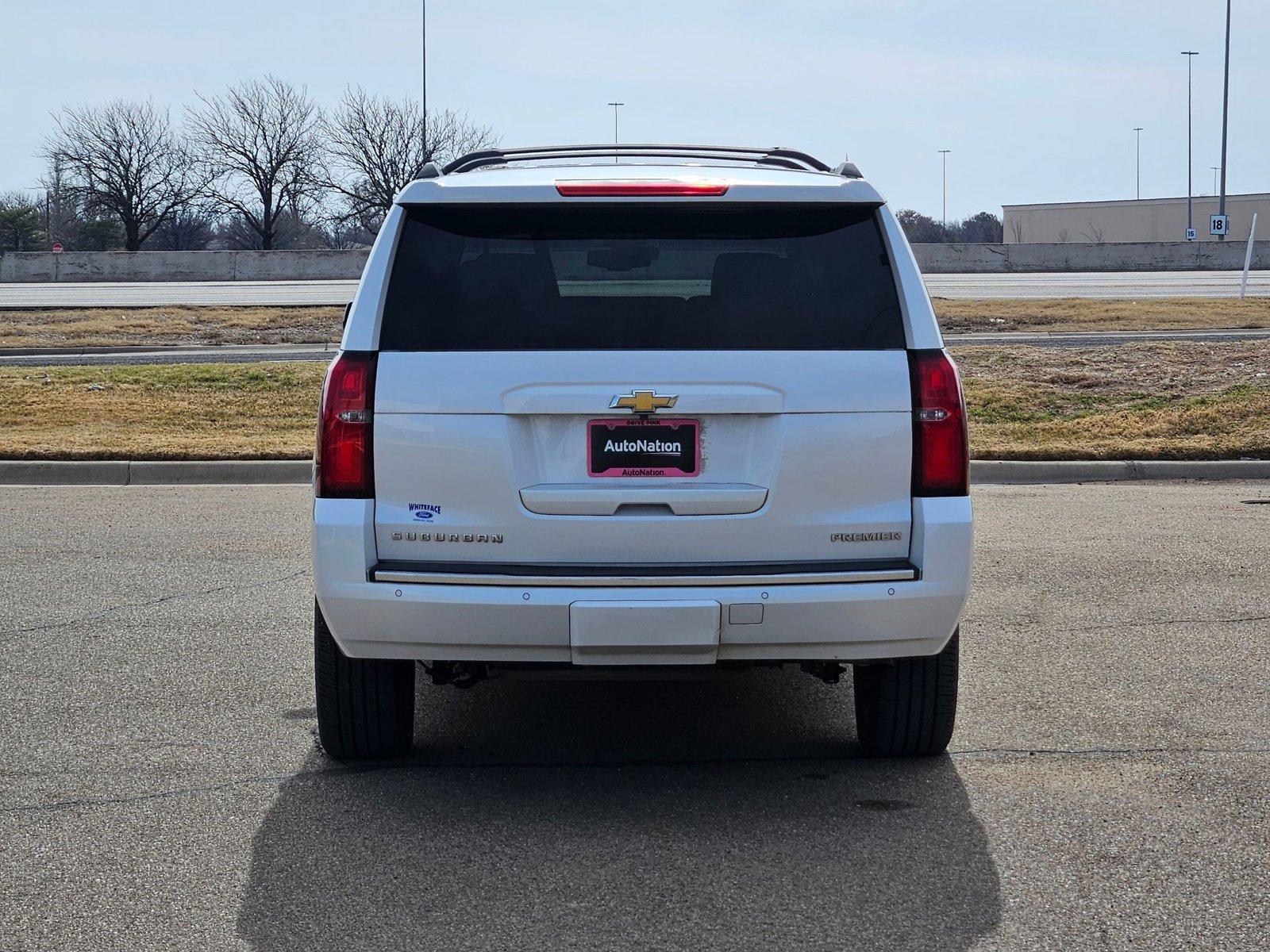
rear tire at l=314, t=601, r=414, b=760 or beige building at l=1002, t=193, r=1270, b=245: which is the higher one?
beige building at l=1002, t=193, r=1270, b=245

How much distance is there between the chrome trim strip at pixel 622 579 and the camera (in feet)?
13.1

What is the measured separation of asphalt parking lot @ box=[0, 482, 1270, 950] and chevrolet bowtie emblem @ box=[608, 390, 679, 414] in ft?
4.04

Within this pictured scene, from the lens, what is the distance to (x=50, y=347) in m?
20.8

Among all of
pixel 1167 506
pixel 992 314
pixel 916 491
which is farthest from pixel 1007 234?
pixel 916 491

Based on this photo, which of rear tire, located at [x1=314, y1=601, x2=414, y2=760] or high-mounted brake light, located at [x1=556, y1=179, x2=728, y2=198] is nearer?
high-mounted brake light, located at [x1=556, y1=179, x2=728, y2=198]

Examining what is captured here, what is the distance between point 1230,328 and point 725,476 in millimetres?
19097

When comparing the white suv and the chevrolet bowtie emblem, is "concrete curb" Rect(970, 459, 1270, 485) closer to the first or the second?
the white suv

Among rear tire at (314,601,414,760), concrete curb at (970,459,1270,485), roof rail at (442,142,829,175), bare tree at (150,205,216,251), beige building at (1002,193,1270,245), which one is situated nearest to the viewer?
rear tire at (314,601,414,760)

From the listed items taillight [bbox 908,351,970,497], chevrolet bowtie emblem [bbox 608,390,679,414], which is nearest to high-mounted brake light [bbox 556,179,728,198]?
chevrolet bowtie emblem [bbox 608,390,679,414]

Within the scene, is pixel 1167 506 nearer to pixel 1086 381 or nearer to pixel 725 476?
pixel 1086 381

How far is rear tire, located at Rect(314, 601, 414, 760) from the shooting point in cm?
448

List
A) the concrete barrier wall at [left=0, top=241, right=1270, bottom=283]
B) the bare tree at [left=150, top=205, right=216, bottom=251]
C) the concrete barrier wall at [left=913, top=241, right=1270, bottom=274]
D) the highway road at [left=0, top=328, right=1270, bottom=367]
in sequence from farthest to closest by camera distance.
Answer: the bare tree at [left=150, top=205, right=216, bottom=251], the concrete barrier wall at [left=913, top=241, right=1270, bottom=274], the concrete barrier wall at [left=0, top=241, right=1270, bottom=283], the highway road at [left=0, top=328, right=1270, bottom=367]

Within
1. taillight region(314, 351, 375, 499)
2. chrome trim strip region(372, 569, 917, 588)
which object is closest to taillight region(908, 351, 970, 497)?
chrome trim strip region(372, 569, 917, 588)

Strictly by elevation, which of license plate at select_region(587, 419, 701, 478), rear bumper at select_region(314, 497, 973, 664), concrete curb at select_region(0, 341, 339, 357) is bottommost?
rear bumper at select_region(314, 497, 973, 664)
